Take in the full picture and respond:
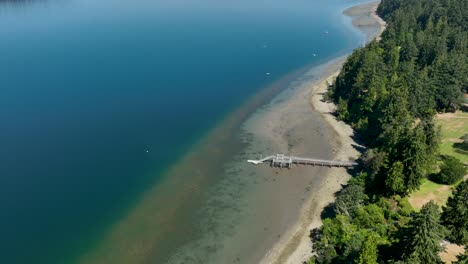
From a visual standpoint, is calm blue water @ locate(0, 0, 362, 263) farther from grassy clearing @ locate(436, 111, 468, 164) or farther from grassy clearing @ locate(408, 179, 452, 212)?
grassy clearing @ locate(436, 111, 468, 164)

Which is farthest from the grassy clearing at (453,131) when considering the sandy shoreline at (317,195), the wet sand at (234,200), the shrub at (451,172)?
the wet sand at (234,200)

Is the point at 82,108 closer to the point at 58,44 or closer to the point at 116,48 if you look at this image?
the point at 116,48

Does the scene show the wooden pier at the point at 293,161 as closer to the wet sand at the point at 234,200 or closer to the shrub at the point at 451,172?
the wet sand at the point at 234,200

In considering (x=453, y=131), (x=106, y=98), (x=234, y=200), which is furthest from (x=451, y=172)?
(x=106, y=98)

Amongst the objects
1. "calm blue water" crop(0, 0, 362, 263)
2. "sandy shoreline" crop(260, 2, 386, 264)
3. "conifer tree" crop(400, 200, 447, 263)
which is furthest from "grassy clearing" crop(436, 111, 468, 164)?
"calm blue water" crop(0, 0, 362, 263)

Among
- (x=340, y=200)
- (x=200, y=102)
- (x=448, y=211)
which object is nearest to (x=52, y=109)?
(x=200, y=102)
